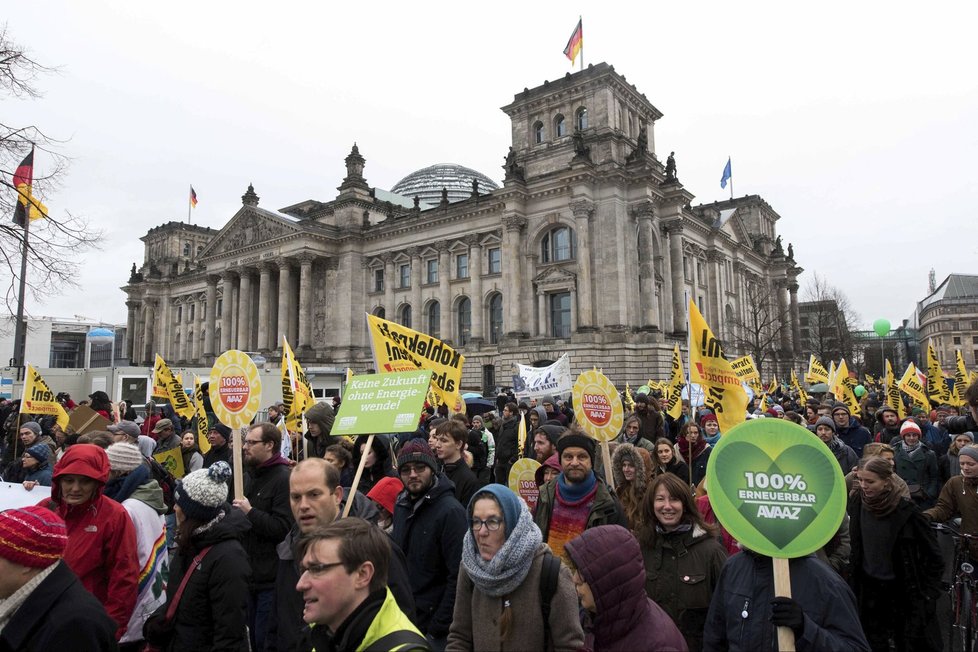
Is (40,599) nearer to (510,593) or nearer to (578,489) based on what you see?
(510,593)

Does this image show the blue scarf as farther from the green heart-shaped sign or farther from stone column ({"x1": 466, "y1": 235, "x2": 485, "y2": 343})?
stone column ({"x1": 466, "y1": 235, "x2": 485, "y2": 343})

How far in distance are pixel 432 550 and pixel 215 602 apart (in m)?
1.39

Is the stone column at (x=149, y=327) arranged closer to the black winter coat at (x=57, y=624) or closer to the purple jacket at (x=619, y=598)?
the black winter coat at (x=57, y=624)

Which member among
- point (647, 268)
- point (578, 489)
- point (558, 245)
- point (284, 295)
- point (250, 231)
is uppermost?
point (250, 231)

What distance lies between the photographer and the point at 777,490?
3.04 meters

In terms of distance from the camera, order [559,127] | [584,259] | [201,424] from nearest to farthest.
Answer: [201,424] < [584,259] < [559,127]

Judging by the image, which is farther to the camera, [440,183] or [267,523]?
[440,183]

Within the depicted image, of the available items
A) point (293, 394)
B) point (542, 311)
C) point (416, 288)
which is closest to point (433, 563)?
point (293, 394)

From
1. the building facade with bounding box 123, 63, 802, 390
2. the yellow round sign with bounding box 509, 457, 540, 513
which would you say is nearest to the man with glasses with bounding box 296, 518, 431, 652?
the yellow round sign with bounding box 509, 457, 540, 513

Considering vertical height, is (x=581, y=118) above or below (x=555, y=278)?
above

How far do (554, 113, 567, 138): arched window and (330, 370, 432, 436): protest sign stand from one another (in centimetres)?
3826

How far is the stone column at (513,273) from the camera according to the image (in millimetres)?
39594

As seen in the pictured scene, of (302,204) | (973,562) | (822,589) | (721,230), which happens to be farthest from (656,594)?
(302,204)

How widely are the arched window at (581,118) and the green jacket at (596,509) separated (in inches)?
1522
